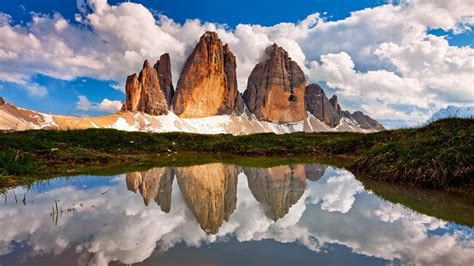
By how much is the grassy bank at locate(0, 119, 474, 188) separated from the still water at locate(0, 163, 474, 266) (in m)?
2.61

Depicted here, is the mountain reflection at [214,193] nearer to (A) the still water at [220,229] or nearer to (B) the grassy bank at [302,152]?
(A) the still water at [220,229]

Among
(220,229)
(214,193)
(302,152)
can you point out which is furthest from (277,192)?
(302,152)

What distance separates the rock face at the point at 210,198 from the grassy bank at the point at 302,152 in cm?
480

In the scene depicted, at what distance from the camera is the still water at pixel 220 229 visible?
4094 mm

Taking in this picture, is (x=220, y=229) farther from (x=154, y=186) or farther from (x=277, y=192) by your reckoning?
(x=154, y=186)

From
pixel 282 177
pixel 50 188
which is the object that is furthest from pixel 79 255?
pixel 282 177

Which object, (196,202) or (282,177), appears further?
(282,177)

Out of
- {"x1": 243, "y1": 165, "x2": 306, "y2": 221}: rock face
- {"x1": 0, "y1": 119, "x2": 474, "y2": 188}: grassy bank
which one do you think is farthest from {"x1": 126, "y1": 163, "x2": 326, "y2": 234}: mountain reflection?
{"x1": 0, "y1": 119, "x2": 474, "y2": 188}: grassy bank

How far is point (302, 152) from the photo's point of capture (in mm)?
27797

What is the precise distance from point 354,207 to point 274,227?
237cm

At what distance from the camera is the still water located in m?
4.09

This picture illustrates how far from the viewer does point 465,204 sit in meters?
7.23

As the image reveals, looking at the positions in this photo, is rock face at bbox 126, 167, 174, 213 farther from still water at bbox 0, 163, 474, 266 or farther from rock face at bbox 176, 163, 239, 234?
rock face at bbox 176, 163, 239, 234

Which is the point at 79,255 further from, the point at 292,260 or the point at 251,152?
the point at 251,152
